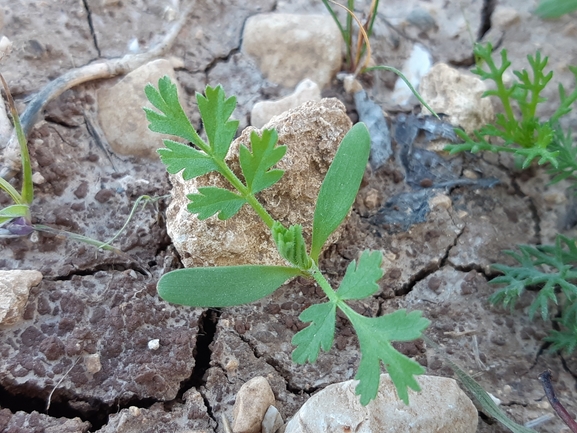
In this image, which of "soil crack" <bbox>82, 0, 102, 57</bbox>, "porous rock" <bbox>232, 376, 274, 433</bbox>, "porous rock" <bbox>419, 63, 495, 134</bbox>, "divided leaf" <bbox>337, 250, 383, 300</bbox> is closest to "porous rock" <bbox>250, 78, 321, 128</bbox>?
"porous rock" <bbox>419, 63, 495, 134</bbox>

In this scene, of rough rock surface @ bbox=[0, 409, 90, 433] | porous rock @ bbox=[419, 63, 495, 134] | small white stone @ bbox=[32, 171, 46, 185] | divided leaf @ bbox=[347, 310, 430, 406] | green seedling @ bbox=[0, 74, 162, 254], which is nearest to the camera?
divided leaf @ bbox=[347, 310, 430, 406]

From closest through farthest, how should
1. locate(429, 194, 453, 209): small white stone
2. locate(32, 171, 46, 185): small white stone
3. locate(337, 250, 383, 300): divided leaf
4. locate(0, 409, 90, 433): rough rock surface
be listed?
locate(337, 250, 383, 300): divided leaf → locate(0, 409, 90, 433): rough rock surface → locate(32, 171, 46, 185): small white stone → locate(429, 194, 453, 209): small white stone

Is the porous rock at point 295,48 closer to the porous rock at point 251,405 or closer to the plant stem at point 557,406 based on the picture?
the porous rock at point 251,405

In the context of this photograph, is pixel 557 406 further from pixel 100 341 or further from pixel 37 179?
pixel 37 179

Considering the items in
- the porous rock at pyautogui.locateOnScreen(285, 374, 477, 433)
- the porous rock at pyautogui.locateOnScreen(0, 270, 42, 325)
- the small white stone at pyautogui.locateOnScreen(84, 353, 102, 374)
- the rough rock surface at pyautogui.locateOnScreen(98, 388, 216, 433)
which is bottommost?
the rough rock surface at pyautogui.locateOnScreen(98, 388, 216, 433)

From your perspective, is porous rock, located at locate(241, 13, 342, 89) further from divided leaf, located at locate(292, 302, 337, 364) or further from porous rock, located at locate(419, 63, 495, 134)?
divided leaf, located at locate(292, 302, 337, 364)

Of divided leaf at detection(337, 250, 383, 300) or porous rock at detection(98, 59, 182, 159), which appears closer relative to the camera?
divided leaf at detection(337, 250, 383, 300)

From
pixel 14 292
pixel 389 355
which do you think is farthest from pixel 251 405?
pixel 14 292
